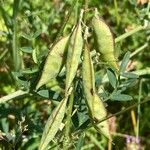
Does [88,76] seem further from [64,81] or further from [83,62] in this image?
[64,81]

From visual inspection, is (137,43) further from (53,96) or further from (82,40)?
(82,40)

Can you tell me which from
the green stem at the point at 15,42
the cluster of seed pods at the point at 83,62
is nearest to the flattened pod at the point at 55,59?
the cluster of seed pods at the point at 83,62

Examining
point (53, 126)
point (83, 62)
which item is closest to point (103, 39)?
point (83, 62)

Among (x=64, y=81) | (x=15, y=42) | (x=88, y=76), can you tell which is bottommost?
(x=64, y=81)

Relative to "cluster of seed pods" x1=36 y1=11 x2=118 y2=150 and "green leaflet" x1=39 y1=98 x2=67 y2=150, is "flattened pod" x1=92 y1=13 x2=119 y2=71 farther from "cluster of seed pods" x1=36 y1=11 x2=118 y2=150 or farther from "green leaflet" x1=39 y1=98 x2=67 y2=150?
"green leaflet" x1=39 y1=98 x2=67 y2=150

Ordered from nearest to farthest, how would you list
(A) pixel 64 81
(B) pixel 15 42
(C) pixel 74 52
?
1. (C) pixel 74 52
2. (A) pixel 64 81
3. (B) pixel 15 42
